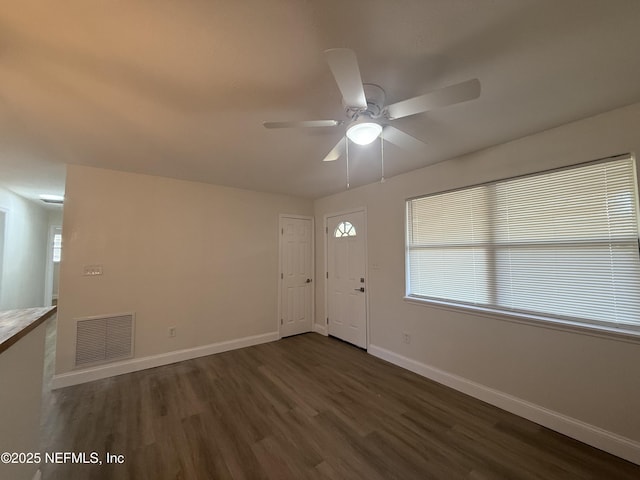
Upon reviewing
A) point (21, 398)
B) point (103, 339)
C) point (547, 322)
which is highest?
point (547, 322)

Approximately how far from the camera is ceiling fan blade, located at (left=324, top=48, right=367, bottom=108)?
0.97m

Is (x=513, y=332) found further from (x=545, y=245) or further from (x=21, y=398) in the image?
(x=21, y=398)

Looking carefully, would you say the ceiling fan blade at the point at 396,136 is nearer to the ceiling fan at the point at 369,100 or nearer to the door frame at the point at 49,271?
the ceiling fan at the point at 369,100

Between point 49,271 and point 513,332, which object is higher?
point 49,271

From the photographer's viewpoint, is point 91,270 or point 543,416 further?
point 91,270

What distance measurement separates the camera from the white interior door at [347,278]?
3.79 meters

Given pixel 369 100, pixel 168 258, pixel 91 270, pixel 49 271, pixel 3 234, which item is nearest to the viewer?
pixel 369 100

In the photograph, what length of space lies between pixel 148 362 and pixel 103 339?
0.58 meters

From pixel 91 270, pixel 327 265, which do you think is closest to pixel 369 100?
pixel 327 265

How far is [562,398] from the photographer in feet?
6.55

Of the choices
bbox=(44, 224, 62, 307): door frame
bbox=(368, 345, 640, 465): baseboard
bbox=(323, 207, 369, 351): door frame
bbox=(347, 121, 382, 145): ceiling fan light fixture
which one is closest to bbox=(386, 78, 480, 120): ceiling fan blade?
bbox=(347, 121, 382, 145): ceiling fan light fixture

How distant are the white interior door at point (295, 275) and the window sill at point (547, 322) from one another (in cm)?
228

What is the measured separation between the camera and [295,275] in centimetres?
448

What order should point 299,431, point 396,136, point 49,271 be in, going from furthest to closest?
point 49,271 → point 299,431 → point 396,136
